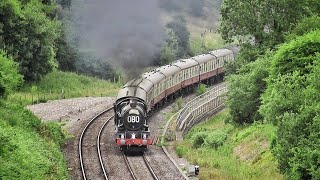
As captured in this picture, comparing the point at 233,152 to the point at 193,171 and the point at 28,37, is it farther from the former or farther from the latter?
the point at 28,37

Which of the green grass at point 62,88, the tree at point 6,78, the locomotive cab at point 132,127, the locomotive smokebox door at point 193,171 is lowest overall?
the green grass at point 62,88

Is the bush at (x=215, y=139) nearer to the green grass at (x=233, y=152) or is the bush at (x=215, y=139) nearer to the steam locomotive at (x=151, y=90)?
the green grass at (x=233, y=152)

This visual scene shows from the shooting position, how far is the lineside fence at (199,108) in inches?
1499

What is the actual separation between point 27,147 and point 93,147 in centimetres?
672

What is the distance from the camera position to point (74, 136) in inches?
1296

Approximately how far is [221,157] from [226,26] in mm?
15451

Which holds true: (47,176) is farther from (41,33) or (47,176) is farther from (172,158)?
(41,33)

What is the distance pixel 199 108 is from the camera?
41.3 metres

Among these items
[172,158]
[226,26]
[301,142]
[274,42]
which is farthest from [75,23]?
[301,142]

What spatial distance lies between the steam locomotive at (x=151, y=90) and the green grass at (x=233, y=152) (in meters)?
2.75

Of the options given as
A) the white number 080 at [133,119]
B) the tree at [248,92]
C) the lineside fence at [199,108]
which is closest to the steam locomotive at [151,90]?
the white number 080 at [133,119]

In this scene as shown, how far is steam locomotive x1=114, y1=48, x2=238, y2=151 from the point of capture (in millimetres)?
28766

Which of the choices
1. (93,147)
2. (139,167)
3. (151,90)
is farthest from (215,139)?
(151,90)

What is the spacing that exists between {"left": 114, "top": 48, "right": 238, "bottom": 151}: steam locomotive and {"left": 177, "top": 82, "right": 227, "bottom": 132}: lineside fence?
2.26m
